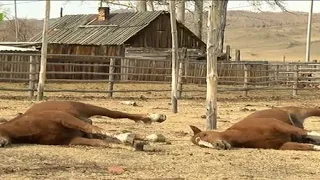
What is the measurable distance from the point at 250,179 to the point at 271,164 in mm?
851

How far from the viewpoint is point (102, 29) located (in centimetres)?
3553

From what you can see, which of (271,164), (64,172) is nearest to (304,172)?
(271,164)

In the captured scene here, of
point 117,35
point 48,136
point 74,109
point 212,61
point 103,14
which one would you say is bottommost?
point 48,136

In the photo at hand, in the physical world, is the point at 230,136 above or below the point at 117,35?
below

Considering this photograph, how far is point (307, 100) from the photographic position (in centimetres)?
2053

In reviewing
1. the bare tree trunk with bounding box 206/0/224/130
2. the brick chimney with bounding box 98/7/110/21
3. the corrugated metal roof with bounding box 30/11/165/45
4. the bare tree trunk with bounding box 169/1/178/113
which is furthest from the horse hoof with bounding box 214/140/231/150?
the brick chimney with bounding box 98/7/110/21

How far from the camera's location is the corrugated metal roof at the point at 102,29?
33438 millimetres

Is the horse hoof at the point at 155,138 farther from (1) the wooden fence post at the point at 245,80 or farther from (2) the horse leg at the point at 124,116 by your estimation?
(1) the wooden fence post at the point at 245,80

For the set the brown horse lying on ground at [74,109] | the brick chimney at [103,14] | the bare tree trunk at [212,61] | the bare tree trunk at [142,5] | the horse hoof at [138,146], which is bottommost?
the horse hoof at [138,146]

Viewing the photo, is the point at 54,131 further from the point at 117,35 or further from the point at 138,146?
the point at 117,35

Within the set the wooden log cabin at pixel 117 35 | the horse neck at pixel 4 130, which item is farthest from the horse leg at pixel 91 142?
the wooden log cabin at pixel 117 35

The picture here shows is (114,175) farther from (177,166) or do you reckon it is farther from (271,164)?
(271,164)

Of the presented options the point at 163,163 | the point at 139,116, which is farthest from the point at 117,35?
the point at 163,163

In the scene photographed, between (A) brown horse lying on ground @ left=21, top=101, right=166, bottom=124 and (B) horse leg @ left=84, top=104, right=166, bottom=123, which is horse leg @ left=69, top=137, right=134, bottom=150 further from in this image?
(B) horse leg @ left=84, top=104, right=166, bottom=123
